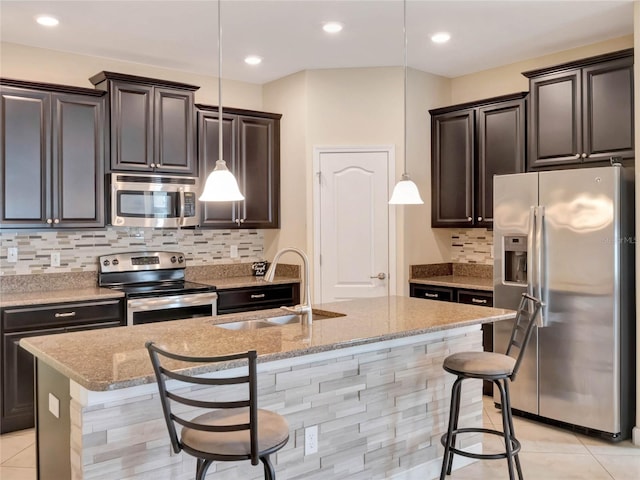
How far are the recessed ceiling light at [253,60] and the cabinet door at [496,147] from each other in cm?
193

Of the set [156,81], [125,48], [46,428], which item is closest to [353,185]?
[156,81]

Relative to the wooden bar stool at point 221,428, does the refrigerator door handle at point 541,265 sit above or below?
above

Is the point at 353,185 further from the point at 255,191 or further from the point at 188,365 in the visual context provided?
the point at 188,365

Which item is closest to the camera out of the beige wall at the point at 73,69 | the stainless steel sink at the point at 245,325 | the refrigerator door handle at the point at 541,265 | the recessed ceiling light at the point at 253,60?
the stainless steel sink at the point at 245,325

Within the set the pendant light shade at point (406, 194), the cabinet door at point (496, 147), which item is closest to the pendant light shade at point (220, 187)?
the pendant light shade at point (406, 194)

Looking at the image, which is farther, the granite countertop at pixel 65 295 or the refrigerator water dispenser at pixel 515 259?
the refrigerator water dispenser at pixel 515 259

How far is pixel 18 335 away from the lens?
381 centimetres

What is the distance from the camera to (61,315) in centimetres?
396

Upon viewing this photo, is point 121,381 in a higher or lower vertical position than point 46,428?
higher

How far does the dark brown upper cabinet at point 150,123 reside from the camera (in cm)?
443

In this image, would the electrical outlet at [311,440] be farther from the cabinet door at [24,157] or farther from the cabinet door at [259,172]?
the cabinet door at [259,172]

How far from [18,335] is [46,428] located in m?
1.49

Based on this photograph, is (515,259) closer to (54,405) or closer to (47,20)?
(54,405)

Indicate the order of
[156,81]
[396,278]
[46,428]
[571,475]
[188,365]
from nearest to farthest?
[188,365]
[46,428]
[571,475]
[156,81]
[396,278]
